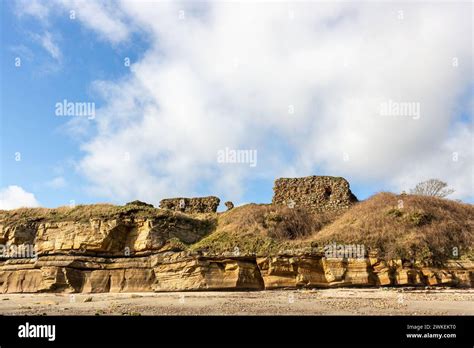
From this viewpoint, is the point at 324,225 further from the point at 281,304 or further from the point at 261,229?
the point at 281,304

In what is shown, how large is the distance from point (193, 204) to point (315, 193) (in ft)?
24.1

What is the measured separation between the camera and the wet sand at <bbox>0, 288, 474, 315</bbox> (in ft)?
42.1

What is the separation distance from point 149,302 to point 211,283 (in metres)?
4.41

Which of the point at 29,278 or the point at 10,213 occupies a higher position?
the point at 10,213

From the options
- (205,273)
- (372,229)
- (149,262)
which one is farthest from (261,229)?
(149,262)

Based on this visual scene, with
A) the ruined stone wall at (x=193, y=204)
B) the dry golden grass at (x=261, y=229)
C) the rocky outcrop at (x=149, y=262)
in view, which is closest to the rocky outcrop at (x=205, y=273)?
the rocky outcrop at (x=149, y=262)

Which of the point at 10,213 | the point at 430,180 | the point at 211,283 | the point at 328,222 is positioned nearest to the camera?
the point at 211,283

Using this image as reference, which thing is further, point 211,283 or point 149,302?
point 211,283

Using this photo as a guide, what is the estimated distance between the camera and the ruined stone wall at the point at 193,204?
1129 inches

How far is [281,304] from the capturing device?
14820mm
